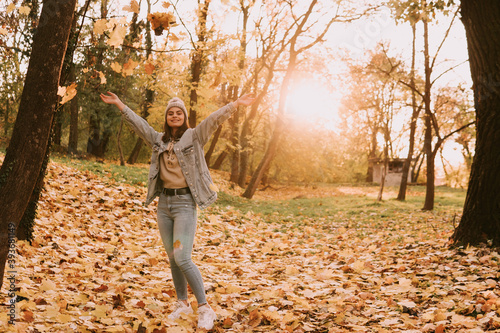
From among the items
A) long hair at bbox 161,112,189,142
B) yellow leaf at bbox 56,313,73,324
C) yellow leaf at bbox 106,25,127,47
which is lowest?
yellow leaf at bbox 56,313,73,324

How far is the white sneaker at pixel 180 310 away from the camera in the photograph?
3.70 metres

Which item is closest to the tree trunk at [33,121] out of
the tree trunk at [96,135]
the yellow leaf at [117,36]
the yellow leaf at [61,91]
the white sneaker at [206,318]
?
the yellow leaf at [61,91]

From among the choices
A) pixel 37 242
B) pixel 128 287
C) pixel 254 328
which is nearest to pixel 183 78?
pixel 37 242

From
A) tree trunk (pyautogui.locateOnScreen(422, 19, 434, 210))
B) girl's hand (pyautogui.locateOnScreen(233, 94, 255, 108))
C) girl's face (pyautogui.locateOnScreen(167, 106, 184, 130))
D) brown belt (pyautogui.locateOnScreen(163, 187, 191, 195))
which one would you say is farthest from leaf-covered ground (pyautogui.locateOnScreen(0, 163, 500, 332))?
tree trunk (pyautogui.locateOnScreen(422, 19, 434, 210))

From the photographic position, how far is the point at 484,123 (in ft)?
19.4

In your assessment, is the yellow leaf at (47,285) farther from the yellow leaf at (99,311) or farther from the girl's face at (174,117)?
the girl's face at (174,117)

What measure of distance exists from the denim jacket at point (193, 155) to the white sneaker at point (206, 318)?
0.96 metres

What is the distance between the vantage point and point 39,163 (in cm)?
326

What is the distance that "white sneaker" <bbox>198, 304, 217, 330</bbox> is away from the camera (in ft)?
11.5

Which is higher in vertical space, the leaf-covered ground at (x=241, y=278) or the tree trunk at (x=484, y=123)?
the tree trunk at (x=484, y=123)

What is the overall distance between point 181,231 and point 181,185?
0.43m

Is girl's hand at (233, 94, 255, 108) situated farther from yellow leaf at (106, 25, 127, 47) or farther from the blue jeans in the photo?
yellow leaf at (106, 25, 127, 47)

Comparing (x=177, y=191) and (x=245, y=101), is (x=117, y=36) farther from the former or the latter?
(x=177, y=191)

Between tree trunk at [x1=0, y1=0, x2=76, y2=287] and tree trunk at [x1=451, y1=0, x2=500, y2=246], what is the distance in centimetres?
584
